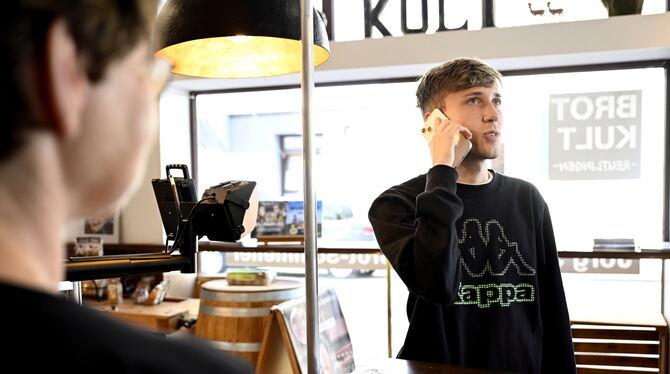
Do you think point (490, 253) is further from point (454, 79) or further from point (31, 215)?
point (31, 215)

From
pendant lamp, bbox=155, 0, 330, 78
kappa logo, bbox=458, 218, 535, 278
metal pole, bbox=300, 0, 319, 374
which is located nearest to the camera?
metal pole, bbox=300, 0, 319, 374

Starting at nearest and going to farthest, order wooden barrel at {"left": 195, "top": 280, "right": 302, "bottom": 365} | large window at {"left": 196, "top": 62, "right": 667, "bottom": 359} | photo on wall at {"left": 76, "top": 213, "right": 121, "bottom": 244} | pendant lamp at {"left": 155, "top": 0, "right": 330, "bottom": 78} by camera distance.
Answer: pendant lamp at {"left": 155, "top": 0, "right": 330, "bottom": 78}, wooden barrel at {"left": 195, "top": 280, "right": 302, "bottom": 365}, large window at {"left": 196, "top": 62, "right": 667, "bottom": 359}, photo on wall at {"left": 76, "top": 213, "right": 121, "bottom": 244}

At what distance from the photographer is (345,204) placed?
4.38 m

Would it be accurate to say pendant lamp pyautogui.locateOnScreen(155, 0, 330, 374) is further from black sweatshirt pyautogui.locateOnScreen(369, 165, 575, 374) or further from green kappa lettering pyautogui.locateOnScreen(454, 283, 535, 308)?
green kappa lettering pyautogui.locateOnScreen(454, 283, 535, 308)

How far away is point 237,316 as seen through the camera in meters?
2.86

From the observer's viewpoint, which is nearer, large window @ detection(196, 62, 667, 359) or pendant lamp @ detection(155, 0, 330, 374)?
pendant lamp @ detection(155, 0, 330, 374)

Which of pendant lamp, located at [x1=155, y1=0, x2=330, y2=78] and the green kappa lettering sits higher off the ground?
pendant lamp, located at [x1=155, y1=0, x2=330, y2=78]

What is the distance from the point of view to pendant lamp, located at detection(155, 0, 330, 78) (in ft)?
4.20

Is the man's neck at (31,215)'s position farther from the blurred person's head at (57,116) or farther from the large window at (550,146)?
the large window at (550,146)

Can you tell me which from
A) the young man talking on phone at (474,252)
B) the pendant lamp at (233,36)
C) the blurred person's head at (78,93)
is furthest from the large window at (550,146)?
the blurred person's head at (78,93)

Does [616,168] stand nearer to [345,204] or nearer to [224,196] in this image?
[345,204]

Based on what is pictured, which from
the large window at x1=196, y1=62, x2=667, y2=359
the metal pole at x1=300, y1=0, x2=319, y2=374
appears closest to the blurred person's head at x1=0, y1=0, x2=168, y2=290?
the metal pole at x1=300, y1=0, x2=319, y2=374

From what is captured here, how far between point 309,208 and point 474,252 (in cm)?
76

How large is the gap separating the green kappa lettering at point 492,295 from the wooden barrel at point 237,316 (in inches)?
61.4
